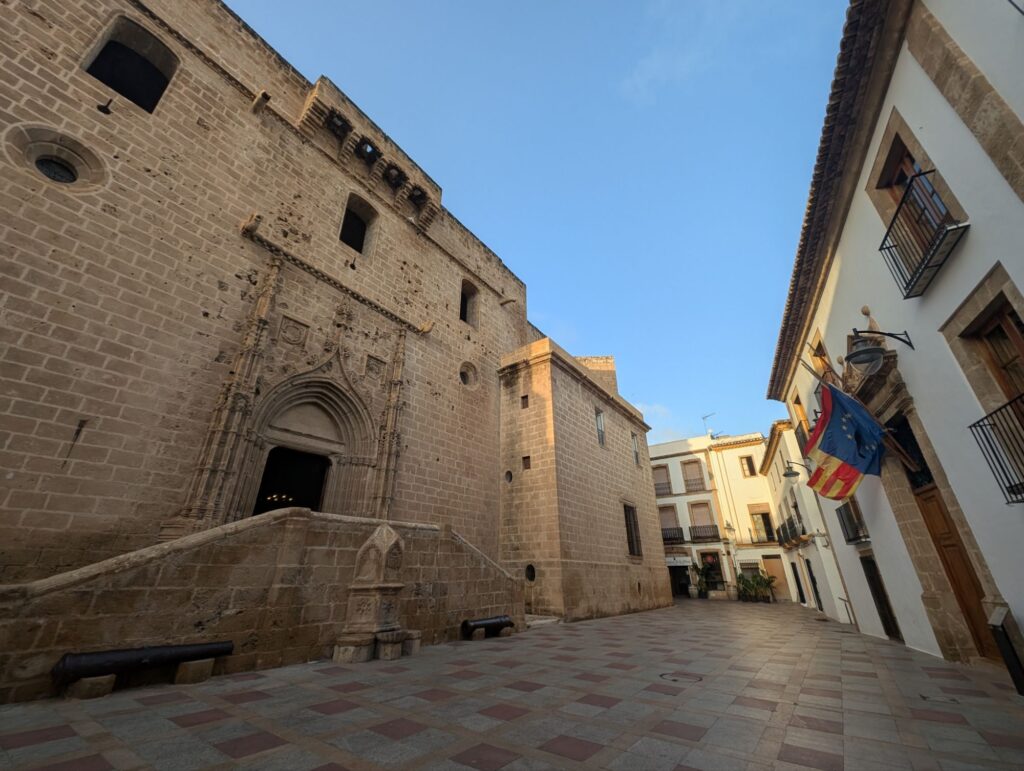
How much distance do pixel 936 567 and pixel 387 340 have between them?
10370mm

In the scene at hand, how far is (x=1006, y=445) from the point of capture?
3.71 metres

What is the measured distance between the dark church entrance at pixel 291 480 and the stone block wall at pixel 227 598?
8.83ft

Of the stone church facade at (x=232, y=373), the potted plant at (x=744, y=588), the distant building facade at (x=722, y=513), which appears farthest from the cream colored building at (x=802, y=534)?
the stone church facade at (x=232, y=373)

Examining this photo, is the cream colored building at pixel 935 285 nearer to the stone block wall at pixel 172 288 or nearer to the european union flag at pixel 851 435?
the european union flag at pixel 851 435

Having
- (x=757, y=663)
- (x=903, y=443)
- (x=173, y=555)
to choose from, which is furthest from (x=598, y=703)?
(x=903, y=443)

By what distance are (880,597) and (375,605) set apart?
8952 millimetres

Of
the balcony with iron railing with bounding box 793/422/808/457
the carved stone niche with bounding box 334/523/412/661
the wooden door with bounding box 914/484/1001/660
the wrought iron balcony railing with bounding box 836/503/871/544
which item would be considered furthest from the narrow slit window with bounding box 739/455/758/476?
the carved stone niche with bounding box 334/523/412/661

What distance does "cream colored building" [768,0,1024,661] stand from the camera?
11.6ft

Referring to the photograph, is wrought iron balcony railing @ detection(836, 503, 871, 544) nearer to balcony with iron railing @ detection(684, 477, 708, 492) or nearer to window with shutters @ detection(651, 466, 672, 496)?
balcony with iron railing @ detection(684, 477, 708, 492)

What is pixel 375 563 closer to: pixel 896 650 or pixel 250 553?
pixel 250 553

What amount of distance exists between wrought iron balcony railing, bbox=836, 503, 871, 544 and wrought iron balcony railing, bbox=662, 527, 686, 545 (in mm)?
16800

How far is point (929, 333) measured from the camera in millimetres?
4629

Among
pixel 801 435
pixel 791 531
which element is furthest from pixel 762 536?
pixel 801 435

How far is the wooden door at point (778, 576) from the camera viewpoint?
21033mm
